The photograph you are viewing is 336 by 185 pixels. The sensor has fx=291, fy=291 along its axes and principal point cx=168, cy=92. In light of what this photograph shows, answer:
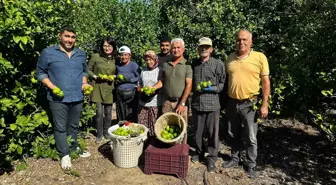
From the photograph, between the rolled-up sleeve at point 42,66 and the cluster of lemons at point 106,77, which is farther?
the cluster of lemons at point 106,77

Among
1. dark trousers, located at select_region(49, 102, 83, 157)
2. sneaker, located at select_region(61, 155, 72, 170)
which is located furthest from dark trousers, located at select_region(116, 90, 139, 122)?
sneaker, located at select_region(61, 155, 72, 170)

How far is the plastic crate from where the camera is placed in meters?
4.38

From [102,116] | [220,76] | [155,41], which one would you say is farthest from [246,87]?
[155,41]

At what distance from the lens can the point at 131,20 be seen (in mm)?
6855

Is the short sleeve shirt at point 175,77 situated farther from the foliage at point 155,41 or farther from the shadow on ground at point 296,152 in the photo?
the foliage at point 155,41

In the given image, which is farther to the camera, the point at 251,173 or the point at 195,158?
the point at 195,158

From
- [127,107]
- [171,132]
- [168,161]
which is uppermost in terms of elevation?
[127,107]

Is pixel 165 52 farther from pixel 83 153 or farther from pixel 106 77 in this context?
pixel 83 153

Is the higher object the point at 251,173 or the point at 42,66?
the point at 42,66

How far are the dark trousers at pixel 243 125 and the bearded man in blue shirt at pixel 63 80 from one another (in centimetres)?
227

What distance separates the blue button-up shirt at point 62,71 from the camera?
4051 mm

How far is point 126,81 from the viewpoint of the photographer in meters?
5.37

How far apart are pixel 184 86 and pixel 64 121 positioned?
1.89 meters

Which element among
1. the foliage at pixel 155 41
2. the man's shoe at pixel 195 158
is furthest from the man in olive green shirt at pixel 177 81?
the foliage at pixel 155 41
